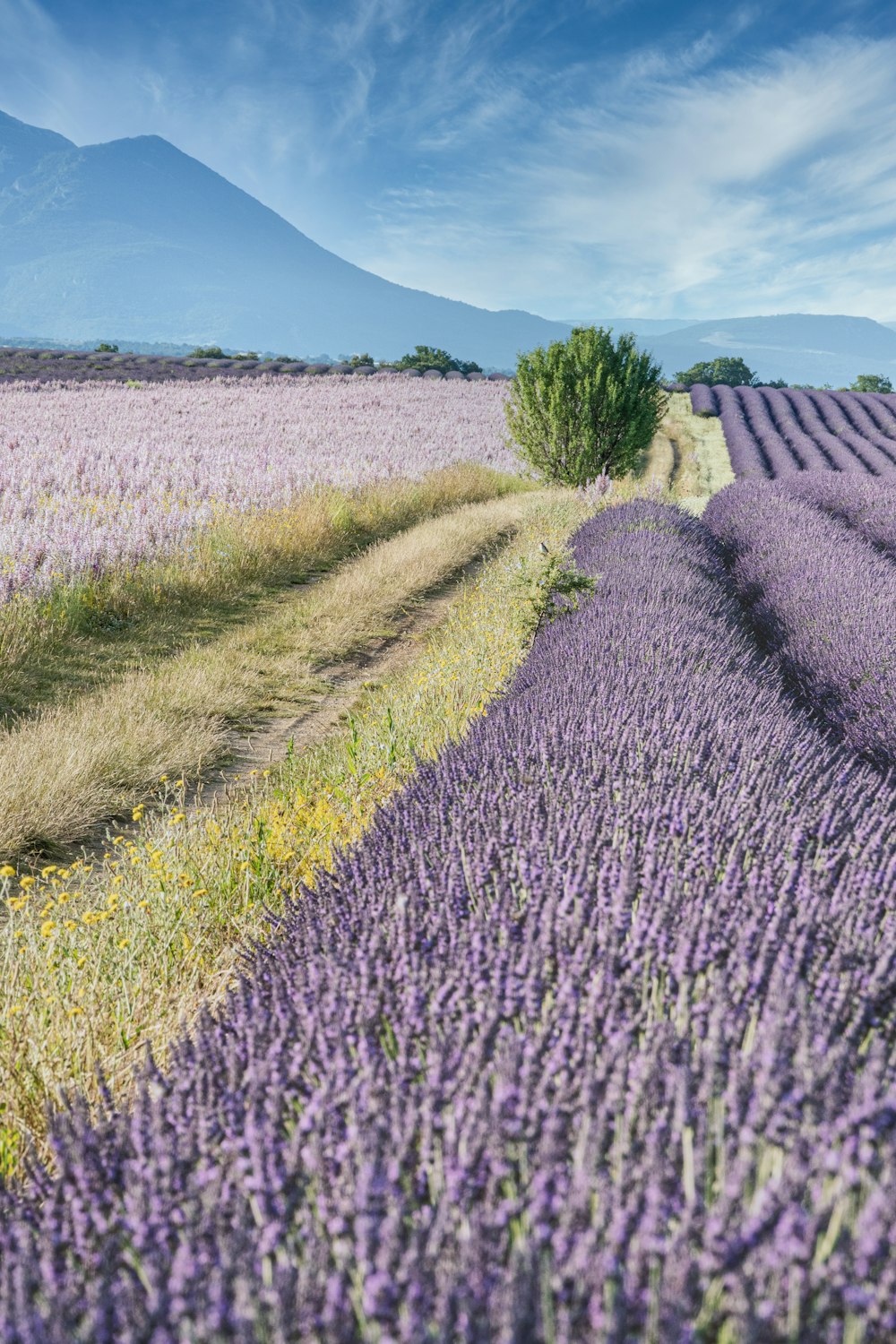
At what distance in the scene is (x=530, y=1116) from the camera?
99 centimetres

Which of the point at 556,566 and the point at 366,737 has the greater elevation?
the point at 556,566

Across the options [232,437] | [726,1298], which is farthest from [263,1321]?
[232,437]

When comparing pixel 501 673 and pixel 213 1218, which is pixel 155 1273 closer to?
pixel 213 1218

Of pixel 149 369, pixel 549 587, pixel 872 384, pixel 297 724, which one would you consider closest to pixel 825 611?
pixel 549 587

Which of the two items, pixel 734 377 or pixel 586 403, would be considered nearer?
pixel 586 403

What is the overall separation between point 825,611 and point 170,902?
16.1 feet

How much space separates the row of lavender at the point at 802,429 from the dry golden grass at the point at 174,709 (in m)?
13.1

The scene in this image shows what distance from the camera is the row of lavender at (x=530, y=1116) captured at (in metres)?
0.77

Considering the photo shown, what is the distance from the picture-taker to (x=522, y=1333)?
0.73 metres

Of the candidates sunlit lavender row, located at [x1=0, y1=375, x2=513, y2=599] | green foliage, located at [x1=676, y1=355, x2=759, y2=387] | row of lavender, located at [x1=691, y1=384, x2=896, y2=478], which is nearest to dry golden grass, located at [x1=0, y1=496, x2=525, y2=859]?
sunlit lavender row, located at [x1=0, y1=375, x2=513, y2=599]

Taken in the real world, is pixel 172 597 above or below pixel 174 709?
above

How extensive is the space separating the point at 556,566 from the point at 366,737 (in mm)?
2265

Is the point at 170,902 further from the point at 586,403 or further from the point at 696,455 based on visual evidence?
the point at 696,455

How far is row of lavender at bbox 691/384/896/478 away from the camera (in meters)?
20.0
